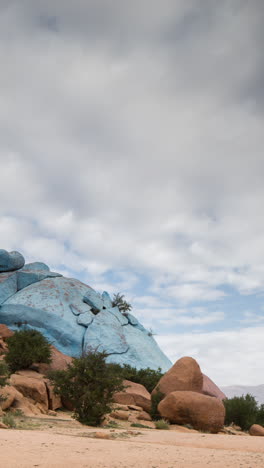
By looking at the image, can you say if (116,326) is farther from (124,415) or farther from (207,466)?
(207,466)

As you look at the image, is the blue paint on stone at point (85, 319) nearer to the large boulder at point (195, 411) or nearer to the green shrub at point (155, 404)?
the green shrub at point (155, 404)

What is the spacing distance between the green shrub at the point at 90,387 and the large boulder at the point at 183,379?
216 inches

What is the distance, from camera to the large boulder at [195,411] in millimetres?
18156

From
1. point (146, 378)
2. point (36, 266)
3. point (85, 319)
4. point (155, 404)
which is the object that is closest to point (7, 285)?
point (36, 266)

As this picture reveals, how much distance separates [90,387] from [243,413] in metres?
10.8

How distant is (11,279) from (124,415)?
2637cm

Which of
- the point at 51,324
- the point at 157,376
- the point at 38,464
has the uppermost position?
the point at 51,324

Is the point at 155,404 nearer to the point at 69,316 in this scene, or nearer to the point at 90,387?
the point at 90,387

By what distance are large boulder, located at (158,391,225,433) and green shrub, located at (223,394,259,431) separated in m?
5.52

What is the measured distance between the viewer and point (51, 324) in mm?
37844

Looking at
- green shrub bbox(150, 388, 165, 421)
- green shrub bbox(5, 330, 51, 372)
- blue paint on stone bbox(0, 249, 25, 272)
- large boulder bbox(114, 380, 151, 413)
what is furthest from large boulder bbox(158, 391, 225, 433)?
blue paint on stone bbox(0, 249, 25, 272)

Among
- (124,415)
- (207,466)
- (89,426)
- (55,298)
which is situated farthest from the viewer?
(55,298)

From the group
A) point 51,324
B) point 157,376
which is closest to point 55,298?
point 51,324

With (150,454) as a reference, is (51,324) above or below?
above
